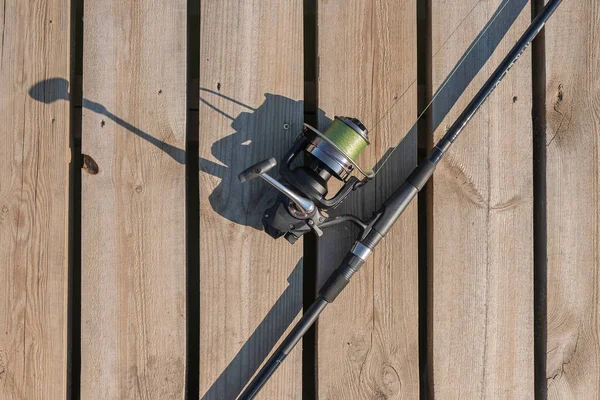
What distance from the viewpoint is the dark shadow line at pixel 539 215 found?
1.82 meters

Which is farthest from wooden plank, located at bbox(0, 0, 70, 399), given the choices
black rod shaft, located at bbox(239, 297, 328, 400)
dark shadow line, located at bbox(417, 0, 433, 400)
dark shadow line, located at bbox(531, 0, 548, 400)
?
dark shadow line, located at bbox(531, 0, 548, 400)

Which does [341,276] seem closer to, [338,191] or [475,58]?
[338,191]

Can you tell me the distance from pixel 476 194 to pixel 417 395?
2.49ft

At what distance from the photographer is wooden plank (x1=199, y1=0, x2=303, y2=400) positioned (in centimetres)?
175

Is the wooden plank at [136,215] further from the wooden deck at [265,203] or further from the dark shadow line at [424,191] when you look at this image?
the dark shadow line at [424,191]

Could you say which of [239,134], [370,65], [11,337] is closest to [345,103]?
[370,65]

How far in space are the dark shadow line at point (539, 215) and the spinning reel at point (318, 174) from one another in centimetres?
71

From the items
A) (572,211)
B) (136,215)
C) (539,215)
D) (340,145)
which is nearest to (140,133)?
(136,215)

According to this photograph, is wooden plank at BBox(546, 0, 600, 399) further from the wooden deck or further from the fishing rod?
the fishing rod

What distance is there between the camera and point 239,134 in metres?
1.76

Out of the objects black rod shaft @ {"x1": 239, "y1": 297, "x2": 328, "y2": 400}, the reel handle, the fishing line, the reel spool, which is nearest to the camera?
the reel handle

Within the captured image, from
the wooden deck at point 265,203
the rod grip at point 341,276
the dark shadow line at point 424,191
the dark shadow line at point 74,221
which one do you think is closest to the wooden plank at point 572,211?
the wooden deck at point 265,203

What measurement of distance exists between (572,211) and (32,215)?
1.97 metres

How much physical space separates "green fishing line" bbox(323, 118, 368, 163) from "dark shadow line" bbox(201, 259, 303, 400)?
0.50 meters
